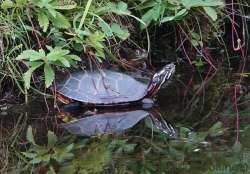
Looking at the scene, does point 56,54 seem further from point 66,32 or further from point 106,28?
point 106,28

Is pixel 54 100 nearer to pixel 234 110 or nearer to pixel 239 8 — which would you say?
pixel 234 110

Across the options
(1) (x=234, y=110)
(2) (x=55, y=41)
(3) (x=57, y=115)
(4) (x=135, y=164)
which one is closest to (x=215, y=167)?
(4) (x=135, y=164)

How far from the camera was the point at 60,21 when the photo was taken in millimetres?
3684

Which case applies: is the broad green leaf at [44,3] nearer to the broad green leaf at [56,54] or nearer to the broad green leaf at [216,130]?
the broad green leaf at [56,54]

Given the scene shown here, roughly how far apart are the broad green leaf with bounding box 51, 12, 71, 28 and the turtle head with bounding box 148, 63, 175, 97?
668 mm

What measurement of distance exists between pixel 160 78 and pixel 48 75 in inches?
32.3

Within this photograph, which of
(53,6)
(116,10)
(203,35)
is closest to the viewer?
(53,6)

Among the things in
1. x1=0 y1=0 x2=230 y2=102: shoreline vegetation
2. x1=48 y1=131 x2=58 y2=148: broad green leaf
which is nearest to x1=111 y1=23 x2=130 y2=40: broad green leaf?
x1=0 y1=0 x2=230 y2=102: shoreline vegetation

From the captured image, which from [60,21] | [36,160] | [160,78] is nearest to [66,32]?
[60,21]

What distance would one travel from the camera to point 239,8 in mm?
4711

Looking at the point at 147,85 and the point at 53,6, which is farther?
the point at 147,85

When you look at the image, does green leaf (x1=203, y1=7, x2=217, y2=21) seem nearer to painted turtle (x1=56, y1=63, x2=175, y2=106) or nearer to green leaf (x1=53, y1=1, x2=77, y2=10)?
painted turtle (x1=56, y1=63, x2=175, y2=106)

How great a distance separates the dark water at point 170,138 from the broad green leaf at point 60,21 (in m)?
0.49

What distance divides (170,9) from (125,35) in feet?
1.24
